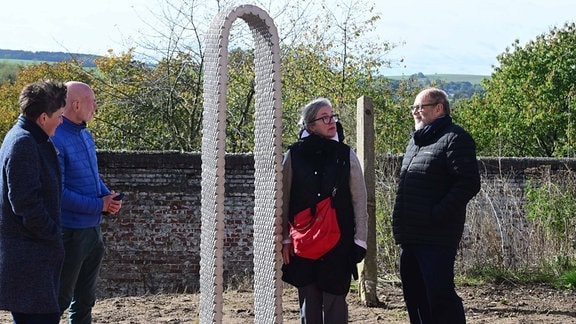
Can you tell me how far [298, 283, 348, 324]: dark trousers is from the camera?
18.6 feet

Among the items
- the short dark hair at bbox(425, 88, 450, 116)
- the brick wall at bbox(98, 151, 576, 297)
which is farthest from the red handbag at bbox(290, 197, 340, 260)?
the brick wall at bbox(98, 151, 576, 297)

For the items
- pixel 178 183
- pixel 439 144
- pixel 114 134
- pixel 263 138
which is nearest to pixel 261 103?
pixel 263 138

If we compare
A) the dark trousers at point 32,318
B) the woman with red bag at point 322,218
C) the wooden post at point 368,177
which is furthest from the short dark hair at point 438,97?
the dark trousers at point 32,318

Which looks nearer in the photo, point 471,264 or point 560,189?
point 471,264

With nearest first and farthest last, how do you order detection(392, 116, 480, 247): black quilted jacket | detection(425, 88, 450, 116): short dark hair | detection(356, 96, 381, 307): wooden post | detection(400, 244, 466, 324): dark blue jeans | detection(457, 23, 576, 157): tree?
detection(392, 116, 480, 247): black quilted jacket < detection(400, 244, 466, 324): dark blue jeans < detection(425, 88, 450, 116): short dark hair < detection(356, 96, 381, 307): wooden post < detection(457, 23, 576, 157): tree

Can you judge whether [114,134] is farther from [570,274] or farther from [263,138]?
[263,138]

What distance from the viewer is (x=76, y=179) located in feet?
19.0

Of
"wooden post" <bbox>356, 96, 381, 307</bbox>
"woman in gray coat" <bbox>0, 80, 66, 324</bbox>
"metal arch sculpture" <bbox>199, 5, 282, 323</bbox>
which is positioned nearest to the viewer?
"woman in gray coat" <bbox>0, 80, 66, 324</bbox>

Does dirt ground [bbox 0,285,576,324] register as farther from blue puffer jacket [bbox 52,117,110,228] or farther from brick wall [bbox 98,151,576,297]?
brick wall [bbox 98,151,576,297]

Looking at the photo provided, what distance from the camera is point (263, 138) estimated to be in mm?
5766

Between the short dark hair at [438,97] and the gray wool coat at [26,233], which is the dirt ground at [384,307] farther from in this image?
the gray wool coat at [26,233]

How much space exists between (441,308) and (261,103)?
1.73 meters

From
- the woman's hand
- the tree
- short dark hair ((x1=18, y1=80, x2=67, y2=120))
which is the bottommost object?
the woman's hand

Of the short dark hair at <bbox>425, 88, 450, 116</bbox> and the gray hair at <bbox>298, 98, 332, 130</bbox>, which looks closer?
the gray hair at <bbox>298, 98, 332, 130</bbox>
